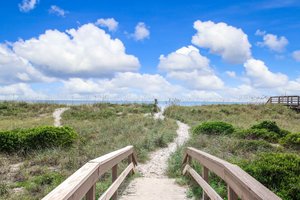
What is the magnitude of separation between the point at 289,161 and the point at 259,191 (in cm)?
468

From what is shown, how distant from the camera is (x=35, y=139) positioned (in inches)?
524

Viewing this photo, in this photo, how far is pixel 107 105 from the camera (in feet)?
124

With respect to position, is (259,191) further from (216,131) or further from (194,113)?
(194,113)

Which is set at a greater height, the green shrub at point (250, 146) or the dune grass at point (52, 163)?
the green shrub at point (250, 146)

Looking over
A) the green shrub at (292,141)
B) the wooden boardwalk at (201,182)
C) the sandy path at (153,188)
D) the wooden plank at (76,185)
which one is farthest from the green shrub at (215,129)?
the wooden plank at (76,185)

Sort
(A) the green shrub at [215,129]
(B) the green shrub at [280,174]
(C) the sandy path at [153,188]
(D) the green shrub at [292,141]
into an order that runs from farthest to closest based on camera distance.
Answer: (A) the green shrub at [215,129], (D) the green shrub at [292,141], (C) the sandy path at [153,188], (B) the green shrub at [280,174]

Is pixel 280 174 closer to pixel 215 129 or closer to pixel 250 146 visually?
pixel 250 146

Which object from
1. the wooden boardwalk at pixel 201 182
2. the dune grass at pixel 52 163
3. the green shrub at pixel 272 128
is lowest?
the dune grass at pixel 52 163

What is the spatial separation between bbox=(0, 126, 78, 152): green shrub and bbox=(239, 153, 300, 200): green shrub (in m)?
9.07

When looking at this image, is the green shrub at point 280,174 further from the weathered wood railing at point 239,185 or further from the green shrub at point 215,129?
the green shrub at point 215,129

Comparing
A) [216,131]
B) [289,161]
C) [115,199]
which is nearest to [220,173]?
[115,199]

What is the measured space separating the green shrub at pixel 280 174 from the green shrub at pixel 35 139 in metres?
9.07

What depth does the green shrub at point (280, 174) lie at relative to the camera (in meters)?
5.59

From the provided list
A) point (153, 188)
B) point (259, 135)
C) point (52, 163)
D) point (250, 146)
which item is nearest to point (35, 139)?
point (52, 163)
